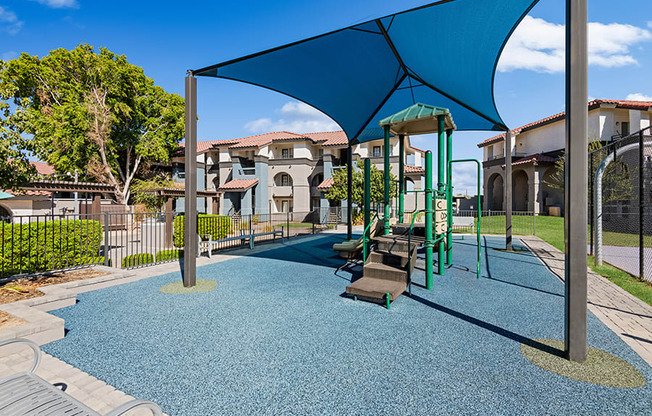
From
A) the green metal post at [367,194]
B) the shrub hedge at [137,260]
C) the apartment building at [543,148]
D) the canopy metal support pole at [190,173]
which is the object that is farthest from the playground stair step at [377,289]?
the apartment building at [543,148]

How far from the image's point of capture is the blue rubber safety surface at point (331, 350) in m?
2.80

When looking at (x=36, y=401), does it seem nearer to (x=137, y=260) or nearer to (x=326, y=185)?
(x=137, y=260)

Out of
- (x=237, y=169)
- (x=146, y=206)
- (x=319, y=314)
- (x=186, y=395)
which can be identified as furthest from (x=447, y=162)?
(x=146, y=206)

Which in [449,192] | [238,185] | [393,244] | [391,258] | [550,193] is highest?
[238,185]

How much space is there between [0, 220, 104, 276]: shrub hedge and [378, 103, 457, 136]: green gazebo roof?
8.45 meters

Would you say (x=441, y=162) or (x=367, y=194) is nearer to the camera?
(x=441, y=162)

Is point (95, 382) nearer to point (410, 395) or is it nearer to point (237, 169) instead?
point (410, 395)

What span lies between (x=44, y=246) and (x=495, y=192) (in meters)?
38.0

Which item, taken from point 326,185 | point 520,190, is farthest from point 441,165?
point 520,190

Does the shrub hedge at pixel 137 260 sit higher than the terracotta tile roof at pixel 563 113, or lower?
lower

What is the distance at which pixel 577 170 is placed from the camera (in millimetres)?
3396

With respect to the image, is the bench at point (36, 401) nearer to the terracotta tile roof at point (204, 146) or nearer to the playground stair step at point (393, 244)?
the playground stair step at point (393, 244)

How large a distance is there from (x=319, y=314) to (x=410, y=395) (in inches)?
93.4

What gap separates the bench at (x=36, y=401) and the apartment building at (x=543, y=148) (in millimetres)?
29179
